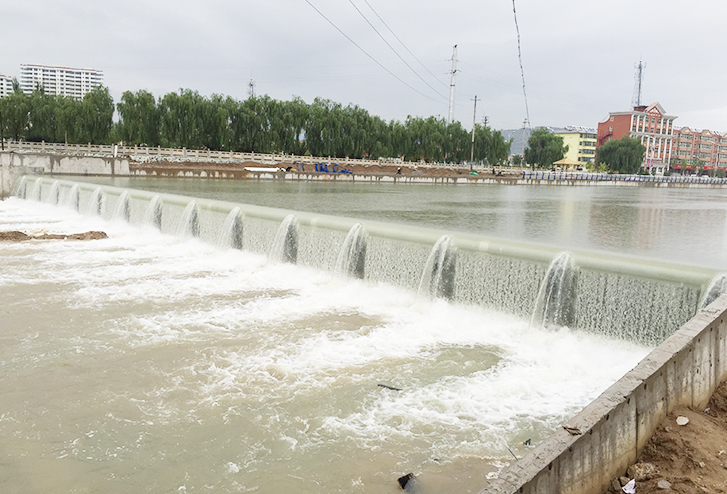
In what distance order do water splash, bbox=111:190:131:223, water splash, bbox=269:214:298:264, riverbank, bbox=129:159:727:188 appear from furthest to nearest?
riverbank, bbox=129:159:727:188 < water splash, bbox=111:190:131:223 < water splash, bbox=269:214:298:264

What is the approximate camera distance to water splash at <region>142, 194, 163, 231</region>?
1588cm

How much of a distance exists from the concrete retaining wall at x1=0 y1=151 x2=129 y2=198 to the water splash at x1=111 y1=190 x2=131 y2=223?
1274 centimetres

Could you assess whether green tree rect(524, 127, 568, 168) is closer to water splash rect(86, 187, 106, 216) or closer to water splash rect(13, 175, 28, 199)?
water splash rect(13, 175, 28, 199)

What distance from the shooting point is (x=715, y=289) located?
20.8ft

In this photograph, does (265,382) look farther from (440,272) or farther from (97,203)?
(97,203)

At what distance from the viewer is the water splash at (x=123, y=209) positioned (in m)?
17.2

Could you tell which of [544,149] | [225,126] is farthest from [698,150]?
[225,126]

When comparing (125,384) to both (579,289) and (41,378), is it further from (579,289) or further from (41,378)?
(579,289)

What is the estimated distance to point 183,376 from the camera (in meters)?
5.73

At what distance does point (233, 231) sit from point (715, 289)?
982cm

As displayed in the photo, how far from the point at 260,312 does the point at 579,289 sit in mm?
4489

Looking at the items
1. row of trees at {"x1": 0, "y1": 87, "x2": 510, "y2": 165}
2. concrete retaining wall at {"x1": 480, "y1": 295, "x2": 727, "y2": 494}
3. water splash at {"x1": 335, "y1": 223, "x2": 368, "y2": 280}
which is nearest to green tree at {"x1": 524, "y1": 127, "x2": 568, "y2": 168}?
row of trees at {"x1": 0, "y1": 87, "x2": 510, "y2": 165}

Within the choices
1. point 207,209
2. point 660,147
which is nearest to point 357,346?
point 207,209

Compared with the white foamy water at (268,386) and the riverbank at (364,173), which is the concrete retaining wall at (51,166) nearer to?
the riverbank at (364,173)
